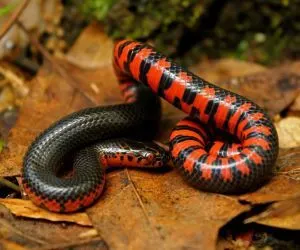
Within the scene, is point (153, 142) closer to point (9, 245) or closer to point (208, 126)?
point (208, 126)

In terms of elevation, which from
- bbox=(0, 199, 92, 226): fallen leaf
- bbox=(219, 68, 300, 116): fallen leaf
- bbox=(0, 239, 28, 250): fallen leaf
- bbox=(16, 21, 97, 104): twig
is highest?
bbox=(16, 21, 97, 104): twig

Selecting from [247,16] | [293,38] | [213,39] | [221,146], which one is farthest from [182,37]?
[221,146]

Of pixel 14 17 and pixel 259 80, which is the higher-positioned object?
pixel 14 17

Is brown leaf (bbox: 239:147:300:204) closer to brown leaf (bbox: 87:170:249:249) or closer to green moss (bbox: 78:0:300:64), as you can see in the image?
brown leaf (bbox: 87:170:249:249)

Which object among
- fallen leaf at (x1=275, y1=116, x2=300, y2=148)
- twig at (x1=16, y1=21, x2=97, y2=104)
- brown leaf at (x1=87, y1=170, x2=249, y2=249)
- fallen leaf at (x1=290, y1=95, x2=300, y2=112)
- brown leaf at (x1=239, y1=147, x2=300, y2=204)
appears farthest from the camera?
twig at (x1=16, y1=21, x2=97, y2=104)

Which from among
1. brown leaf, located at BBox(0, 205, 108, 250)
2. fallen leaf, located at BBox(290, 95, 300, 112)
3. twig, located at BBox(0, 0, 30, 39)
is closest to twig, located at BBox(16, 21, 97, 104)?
twig, located at BBox(0, 0, 30, 39)

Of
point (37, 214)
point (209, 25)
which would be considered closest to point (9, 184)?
point (37, 214)

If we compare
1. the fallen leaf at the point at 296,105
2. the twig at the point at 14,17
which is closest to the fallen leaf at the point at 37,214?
the twig at the point at 14,17
